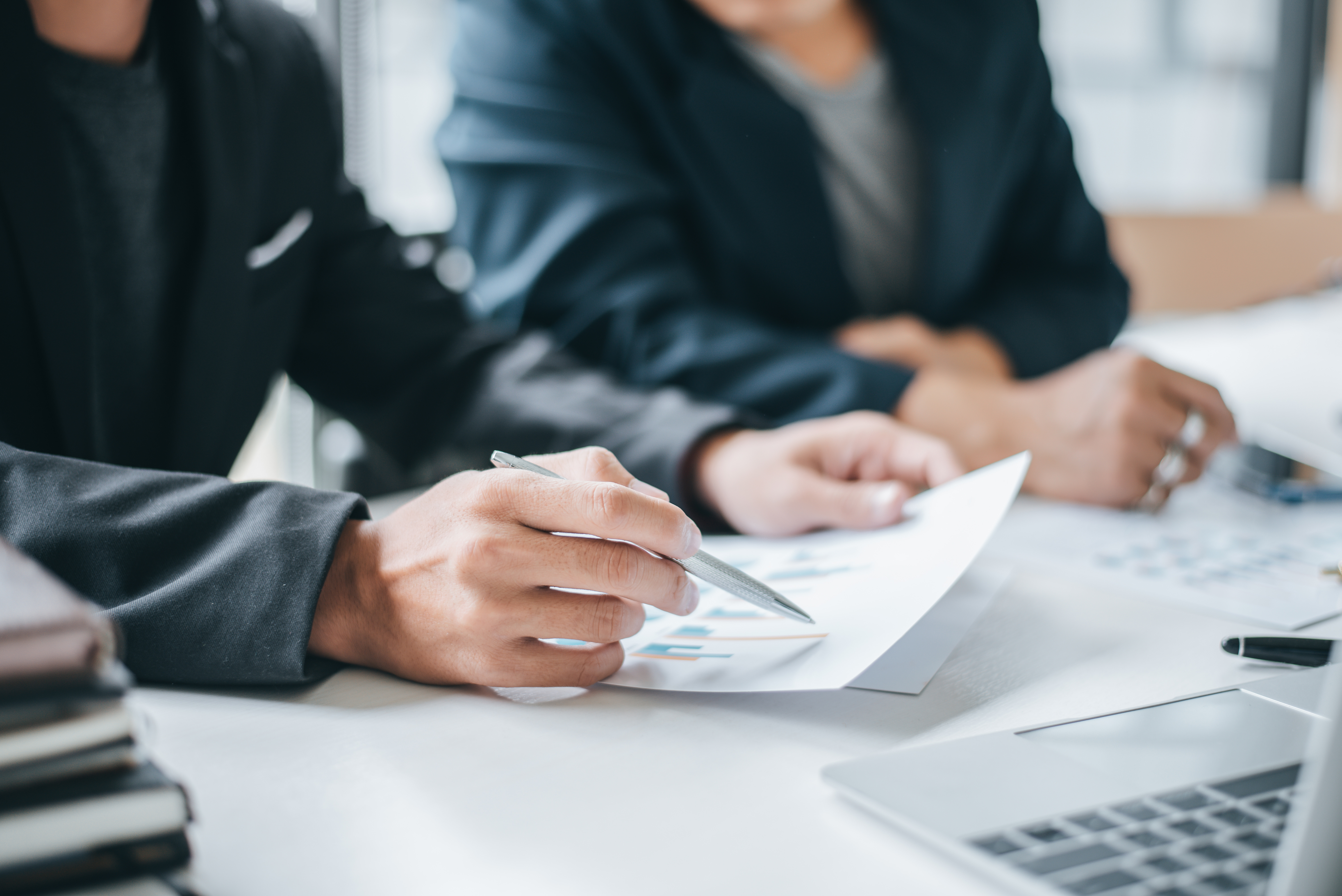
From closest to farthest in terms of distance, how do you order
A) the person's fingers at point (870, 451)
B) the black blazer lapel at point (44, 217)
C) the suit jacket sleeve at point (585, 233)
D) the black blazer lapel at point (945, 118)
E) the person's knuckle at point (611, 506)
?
the person's knuckle at point (611, 506)
the black blazer lapel at point (44, 217)
the person's fingers at point (870, 451)
the suit jacket sleeve at point (585, 233)
the black blazer lapel at point (945, 118)

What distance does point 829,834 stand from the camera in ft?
1.12

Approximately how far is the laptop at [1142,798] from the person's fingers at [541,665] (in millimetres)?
125

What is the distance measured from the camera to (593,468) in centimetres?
46

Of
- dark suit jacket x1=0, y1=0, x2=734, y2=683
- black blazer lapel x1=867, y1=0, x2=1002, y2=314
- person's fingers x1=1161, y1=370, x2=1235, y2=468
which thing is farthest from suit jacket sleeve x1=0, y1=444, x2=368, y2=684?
black blazer lapel x1=867, y1=0, x2=1002, y2=314

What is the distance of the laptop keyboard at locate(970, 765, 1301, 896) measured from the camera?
0.94ft

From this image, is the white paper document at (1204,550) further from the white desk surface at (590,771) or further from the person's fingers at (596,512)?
the person's fingers at (596,512)

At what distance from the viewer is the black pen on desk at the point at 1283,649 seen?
1.59 feet

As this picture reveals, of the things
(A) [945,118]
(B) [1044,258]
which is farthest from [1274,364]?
(A) [945,118]

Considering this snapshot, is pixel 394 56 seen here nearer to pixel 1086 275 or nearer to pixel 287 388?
pixel 287 388

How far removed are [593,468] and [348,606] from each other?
0.42 feet

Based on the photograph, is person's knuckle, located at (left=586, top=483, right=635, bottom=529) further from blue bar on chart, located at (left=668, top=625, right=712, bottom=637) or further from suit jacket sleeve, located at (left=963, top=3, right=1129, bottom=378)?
suit jacket sleeve, located at (left=963, top=3, right=1129, bottom=378)

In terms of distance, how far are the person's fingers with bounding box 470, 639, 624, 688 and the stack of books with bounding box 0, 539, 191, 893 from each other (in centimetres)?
16

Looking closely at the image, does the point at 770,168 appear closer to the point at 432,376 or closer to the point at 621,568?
the point at 432,376

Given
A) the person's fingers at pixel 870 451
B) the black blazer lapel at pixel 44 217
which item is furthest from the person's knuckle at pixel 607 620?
the black blazer lapel at pixel 44 217
